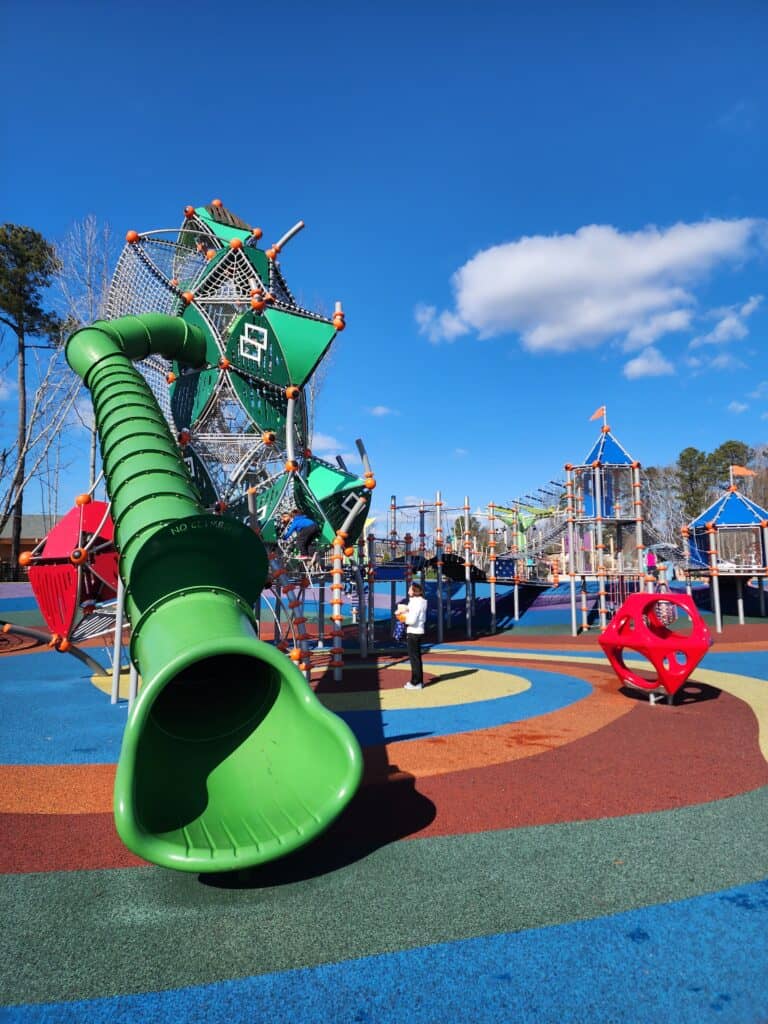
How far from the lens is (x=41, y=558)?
33.4 feet

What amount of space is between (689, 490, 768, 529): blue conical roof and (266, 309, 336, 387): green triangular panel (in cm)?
1992

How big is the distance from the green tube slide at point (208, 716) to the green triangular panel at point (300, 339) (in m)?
4.89

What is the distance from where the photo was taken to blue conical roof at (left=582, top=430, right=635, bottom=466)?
21953 mm

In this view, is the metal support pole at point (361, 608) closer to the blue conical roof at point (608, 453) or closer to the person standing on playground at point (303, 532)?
the person standing on playground at point (303, 532)

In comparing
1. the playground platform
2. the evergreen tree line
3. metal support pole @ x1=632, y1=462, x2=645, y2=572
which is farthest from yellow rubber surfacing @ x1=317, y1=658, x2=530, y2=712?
the evergreen tree line

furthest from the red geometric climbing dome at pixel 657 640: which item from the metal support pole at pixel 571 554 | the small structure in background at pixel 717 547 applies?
the small structure in background at pixel 717 547

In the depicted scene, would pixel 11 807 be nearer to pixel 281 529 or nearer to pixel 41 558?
pixel 41 558

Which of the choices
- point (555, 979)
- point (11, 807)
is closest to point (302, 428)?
point (11, 807)

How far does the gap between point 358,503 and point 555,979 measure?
10.5m

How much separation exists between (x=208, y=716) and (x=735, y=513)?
26.0 metres

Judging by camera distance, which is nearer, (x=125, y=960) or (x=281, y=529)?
(x=125, y=960)

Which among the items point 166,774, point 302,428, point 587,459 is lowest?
point 166,774

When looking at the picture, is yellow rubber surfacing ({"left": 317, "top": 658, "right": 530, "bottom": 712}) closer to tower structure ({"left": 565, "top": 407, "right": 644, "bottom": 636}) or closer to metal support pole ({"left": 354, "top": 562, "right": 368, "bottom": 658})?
metal support pole ({"left": 354, "top": 562, "right": 368, "bottom": 658})

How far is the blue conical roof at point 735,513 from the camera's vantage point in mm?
25016
